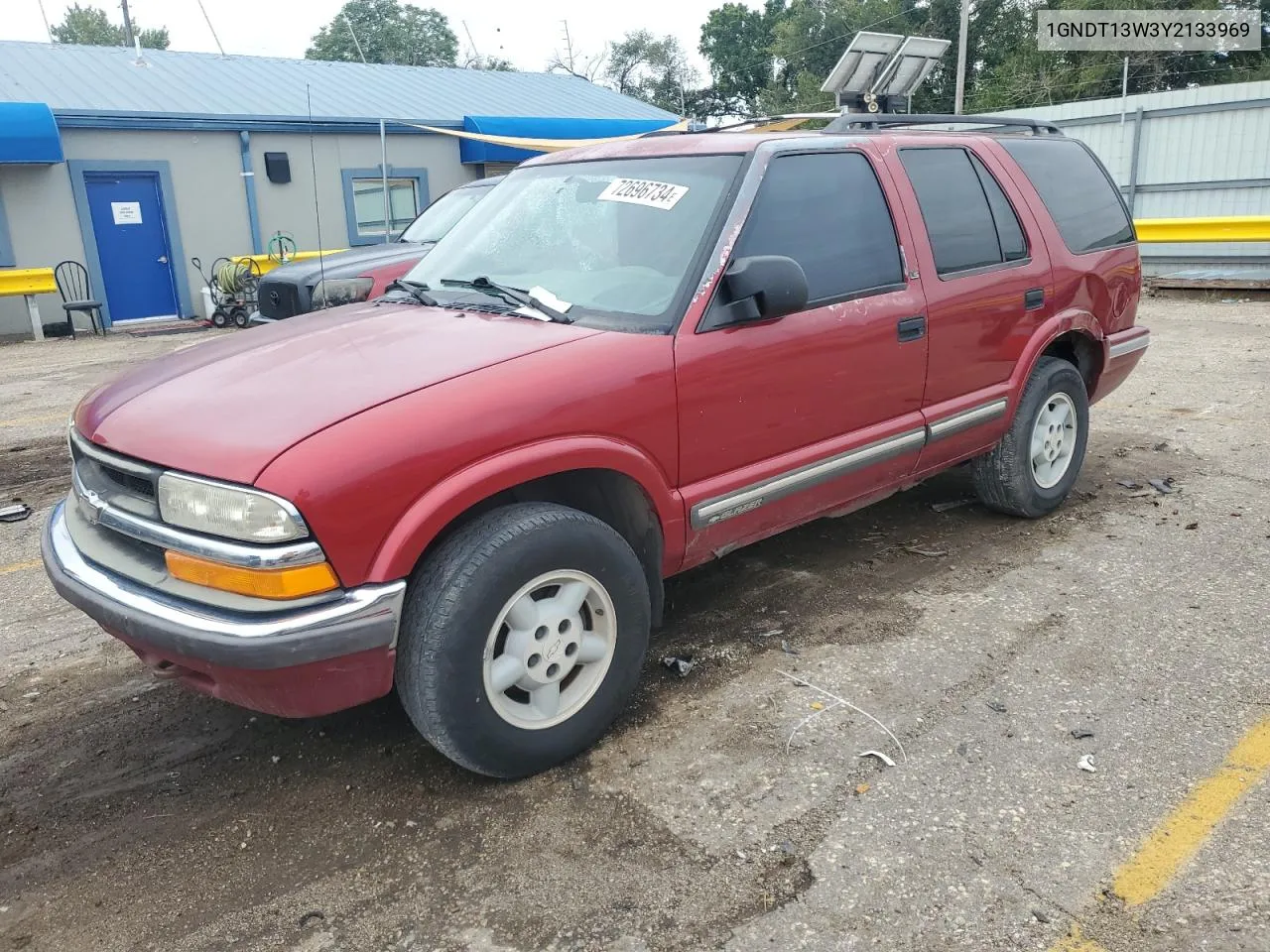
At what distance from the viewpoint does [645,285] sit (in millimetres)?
3352

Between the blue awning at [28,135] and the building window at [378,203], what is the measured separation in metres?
5.24

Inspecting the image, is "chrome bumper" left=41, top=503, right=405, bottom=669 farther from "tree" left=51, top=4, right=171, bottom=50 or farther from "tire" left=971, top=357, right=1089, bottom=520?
"tree" left=51, top=4, right=171, bottom=50

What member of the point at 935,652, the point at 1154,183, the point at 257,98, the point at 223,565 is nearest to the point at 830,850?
the point at 935,652

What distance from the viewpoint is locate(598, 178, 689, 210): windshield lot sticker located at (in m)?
3.55

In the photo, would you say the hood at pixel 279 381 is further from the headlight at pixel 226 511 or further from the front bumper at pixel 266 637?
the front bumper at pixel 266 637

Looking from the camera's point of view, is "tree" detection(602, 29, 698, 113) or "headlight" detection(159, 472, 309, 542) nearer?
"headlight" detection(159, 472, 309, 542)

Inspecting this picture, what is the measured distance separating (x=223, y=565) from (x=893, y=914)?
6.14 feet

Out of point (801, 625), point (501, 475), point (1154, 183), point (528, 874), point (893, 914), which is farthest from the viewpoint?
point (1154, 183)

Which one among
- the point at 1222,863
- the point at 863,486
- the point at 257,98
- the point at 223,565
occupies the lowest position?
the point at 1222,863

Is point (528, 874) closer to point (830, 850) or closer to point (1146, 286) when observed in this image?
point (830, 850)

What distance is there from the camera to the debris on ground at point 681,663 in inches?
141

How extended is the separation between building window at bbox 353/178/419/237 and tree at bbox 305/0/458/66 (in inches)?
1666

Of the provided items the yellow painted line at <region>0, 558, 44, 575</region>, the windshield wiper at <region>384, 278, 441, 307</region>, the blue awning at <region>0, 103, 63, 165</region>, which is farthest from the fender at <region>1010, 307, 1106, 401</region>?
the blue awning at <region>0, 103, 63, 165</region>

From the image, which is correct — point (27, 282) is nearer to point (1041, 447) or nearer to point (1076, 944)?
point (1041, 447)
